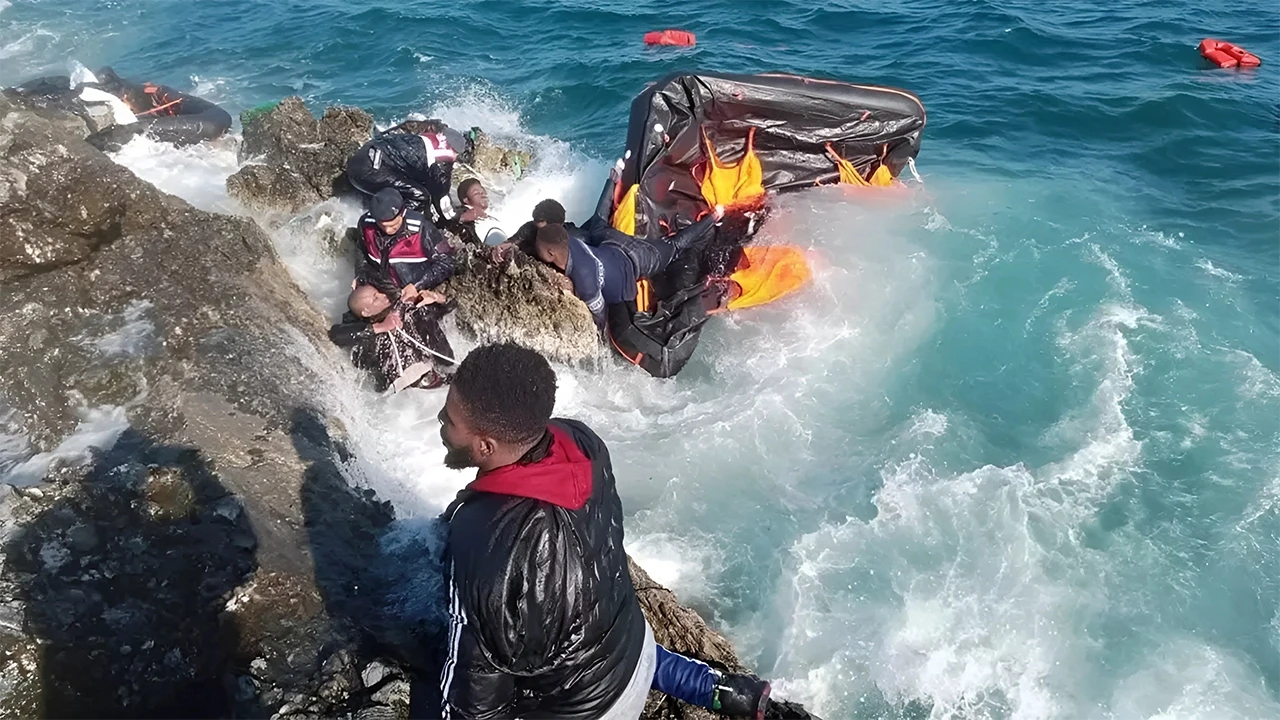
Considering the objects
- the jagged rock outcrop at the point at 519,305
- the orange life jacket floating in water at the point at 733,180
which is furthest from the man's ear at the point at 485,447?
the orange life jacket floating in water at the point at 733,180

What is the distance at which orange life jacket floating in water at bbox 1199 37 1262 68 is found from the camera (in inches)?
496

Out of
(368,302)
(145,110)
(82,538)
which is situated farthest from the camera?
(145,110)

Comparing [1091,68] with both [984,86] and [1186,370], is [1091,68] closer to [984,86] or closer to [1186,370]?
[984,86]

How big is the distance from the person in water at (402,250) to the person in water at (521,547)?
455 cm

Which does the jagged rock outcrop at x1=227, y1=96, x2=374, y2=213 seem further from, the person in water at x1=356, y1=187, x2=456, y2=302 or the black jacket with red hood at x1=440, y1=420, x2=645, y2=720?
the black jacket with red hood at x1=440, y1=420, x2=645, y2=720

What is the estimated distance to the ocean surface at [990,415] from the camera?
4992 mm

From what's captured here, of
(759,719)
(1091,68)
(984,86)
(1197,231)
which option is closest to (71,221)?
(759,719)

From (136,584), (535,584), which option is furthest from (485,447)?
(136,584)

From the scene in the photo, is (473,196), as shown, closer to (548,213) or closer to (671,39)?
(548,213)

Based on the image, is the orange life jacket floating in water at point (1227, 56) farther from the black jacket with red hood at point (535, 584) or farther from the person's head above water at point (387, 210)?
the black jacket with red hood at point (535, 584)

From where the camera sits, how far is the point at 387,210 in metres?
6.70

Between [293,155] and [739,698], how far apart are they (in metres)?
8.42

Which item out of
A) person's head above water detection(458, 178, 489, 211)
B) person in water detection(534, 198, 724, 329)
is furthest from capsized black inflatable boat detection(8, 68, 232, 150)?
person in water detection(534, 198, 724, 329)

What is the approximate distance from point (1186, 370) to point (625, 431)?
15.0 ft
